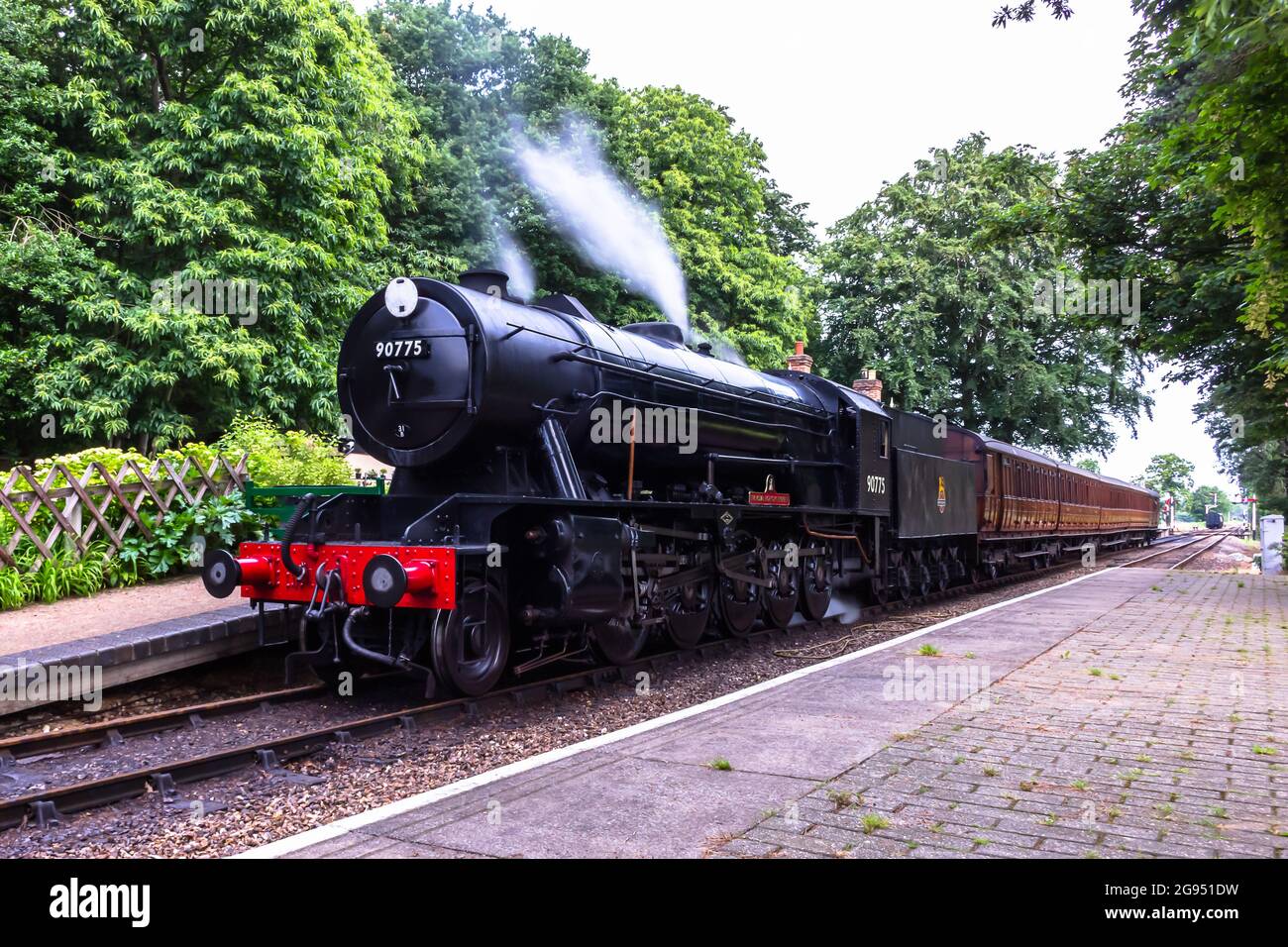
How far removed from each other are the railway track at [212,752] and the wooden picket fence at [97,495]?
161 inches

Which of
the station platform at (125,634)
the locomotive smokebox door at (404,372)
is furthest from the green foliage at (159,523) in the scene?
the locomotive smokebox door at (404,372)

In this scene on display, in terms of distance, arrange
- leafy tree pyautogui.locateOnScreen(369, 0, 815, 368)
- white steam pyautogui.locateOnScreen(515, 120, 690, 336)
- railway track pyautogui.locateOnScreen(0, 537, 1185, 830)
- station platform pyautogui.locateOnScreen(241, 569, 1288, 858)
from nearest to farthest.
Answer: station platform pyautogui.locateOnScreen(241, 569, 1288, 858) < railway track pyautogui.locateOnScreen(0, 537, 1185, 830) < white steam pyautogui.locateOnScreen(515, 120, 690, 336) < leafy tree pyautogui.locateOnScreen(369, 0, 815, 368)

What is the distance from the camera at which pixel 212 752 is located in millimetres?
5625

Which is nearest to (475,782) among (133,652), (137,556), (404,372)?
(404,372)

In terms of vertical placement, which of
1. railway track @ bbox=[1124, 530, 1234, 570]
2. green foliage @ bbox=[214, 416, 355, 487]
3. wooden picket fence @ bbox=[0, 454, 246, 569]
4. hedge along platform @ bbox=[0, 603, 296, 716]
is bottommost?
railway track @ bbox=[1124, 530, 1234, 570]

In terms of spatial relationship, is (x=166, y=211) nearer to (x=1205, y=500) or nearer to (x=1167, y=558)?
(x=1167, y=558)

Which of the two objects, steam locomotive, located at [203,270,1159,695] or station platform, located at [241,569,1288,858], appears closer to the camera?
station platform, located at [241,569,1288,858]

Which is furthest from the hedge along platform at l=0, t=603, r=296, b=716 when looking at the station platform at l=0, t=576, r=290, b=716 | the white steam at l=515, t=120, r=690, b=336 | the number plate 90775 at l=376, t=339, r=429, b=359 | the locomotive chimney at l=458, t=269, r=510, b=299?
the white steam at l=515, t=120, r=690, b=336

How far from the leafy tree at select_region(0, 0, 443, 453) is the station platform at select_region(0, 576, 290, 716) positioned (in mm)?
6017

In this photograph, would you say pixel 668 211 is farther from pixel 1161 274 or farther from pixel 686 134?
pixel 1161 274

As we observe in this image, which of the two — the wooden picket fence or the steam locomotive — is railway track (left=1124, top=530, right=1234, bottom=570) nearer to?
the steam locomotive

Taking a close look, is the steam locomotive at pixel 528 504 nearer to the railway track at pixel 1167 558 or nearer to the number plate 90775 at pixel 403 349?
the number plate 90775 at pixel 403 349

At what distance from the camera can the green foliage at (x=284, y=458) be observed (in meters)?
11.4

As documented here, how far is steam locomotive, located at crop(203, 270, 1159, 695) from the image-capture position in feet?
20.6
